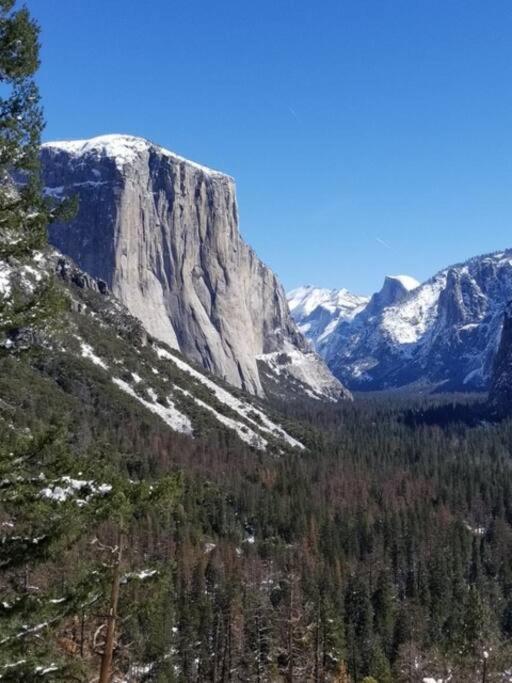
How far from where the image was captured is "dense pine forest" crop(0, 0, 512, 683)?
43.4 ft

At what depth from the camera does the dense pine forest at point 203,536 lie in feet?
43.4

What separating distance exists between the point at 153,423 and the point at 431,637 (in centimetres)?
7742

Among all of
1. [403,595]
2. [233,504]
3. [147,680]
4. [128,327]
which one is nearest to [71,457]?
[147,680]

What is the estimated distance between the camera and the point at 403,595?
8825 cm

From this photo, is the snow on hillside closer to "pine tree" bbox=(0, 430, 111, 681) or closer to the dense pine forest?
the dense pine forest

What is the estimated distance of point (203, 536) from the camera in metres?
94.3

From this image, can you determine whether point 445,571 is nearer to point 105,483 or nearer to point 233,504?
point 233,504

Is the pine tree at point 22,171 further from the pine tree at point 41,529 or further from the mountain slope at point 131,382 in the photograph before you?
the mountain slope at point 131,382

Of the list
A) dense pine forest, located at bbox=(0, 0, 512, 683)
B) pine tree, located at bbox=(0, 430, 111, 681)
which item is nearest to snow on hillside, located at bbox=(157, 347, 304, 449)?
dense pine forest, located at bbox=(0, 0, 512, 683)

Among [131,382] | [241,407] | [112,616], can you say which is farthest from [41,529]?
[241,407]

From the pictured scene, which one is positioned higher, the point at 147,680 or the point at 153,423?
the point at 153,423

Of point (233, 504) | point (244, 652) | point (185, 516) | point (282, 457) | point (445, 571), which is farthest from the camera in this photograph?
point (282, 457)

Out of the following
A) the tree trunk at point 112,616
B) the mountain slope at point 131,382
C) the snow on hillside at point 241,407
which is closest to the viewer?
the tree trunk at point 112,616

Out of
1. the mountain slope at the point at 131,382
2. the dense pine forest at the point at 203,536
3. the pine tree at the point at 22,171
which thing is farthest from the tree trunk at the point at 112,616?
the mountain slope at the point at 131,382
